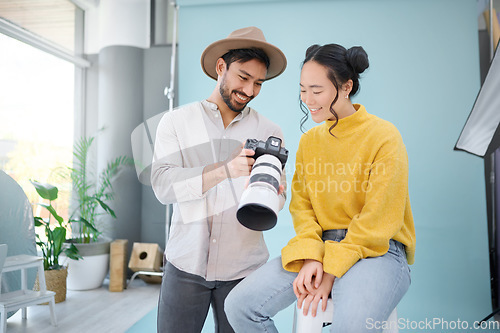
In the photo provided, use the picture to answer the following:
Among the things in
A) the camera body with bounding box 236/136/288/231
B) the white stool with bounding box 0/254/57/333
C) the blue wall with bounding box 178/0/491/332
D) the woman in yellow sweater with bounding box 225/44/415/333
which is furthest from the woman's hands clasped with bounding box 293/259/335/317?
the white stool with bounding box 0/254/57/333

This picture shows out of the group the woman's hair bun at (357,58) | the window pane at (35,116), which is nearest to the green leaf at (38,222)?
the window pane at (35,116)

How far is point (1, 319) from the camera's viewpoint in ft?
5.13

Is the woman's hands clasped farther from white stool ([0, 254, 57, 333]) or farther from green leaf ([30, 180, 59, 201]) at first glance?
green leaf ([30, 180, 59, 201])

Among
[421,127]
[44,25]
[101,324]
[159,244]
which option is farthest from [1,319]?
[421,127]

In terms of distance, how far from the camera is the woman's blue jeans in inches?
31.2

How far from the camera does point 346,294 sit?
2.71 ft

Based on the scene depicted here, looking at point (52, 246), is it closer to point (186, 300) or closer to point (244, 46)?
point (186, 300)

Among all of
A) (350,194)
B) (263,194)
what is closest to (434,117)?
(350,194)

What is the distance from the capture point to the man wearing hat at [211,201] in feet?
3.86

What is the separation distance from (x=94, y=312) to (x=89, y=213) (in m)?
0.85

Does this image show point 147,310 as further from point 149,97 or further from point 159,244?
point 149,97

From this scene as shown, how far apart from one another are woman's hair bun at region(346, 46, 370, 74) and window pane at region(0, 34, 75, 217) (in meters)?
1.62

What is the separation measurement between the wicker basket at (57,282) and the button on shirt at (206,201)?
1.40 metres

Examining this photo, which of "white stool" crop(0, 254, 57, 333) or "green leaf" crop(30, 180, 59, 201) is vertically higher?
"green leaf" crop(30, 180, 59, 201)
